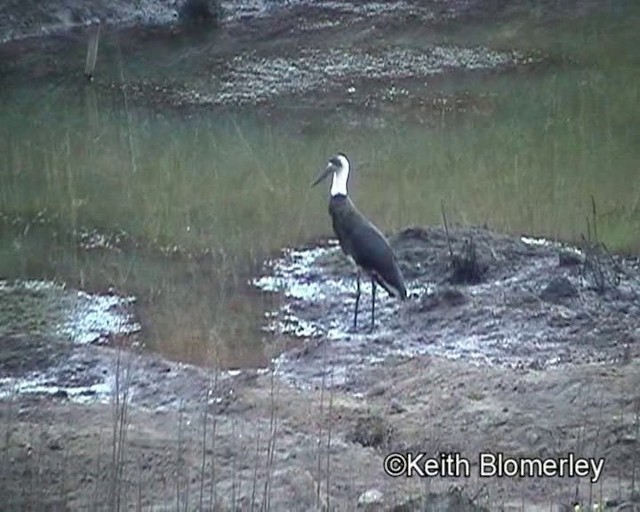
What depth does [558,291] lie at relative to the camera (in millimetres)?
10789

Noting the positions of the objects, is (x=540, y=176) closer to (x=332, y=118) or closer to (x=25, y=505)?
(x=332, y=118)

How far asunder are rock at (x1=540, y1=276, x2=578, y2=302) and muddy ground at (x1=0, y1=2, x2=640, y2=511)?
0.04 ft

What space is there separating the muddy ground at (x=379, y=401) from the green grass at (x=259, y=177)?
958 mm

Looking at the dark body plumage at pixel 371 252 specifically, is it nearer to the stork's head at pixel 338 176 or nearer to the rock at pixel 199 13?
the stork's head at pixel 338 176

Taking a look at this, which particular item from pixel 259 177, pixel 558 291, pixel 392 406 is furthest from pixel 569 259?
pixel 259 177

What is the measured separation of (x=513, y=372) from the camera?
9.12 meters

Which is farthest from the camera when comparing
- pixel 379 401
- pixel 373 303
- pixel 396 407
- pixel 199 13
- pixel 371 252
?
pixel 199 13

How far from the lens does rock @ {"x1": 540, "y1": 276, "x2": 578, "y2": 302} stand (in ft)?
35.3

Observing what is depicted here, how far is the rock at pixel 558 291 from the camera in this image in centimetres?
1076

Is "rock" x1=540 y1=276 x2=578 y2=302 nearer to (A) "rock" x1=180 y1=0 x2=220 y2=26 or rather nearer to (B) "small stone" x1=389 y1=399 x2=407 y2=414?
(B) "small stone" x1=389 y1=399 x2=407 y2=414

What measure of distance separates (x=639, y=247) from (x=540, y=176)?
3.14 meters

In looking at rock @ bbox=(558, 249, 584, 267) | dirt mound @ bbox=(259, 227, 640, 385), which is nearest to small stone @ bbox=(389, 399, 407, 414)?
dirt mound @ bbox=(259, 227, 640, 385)

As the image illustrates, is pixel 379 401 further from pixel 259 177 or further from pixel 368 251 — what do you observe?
pixel 259 177

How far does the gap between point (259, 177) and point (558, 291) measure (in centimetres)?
619
